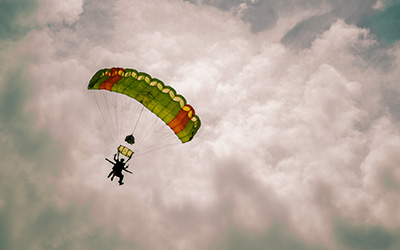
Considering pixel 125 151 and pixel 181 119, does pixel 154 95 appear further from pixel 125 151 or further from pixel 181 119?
pixel 125 151

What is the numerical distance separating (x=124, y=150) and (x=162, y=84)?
582 cm

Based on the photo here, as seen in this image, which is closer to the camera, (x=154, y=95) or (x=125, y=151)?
(x=154, y=95)

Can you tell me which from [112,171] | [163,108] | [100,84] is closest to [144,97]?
[163,108]

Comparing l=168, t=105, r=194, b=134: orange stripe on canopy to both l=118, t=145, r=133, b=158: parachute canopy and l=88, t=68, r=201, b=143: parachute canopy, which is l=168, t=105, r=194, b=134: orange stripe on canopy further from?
l=118, t=145, r=133, b=158: parachute canopy

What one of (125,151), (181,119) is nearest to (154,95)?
(181,119)

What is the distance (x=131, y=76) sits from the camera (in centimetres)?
1827

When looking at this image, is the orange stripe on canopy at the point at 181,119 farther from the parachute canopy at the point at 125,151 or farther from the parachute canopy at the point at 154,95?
the parachute canopy at the point at 125,151

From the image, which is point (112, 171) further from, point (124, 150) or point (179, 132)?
point (179, 132)

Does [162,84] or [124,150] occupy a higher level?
[162,84]

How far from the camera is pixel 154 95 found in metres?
18.3

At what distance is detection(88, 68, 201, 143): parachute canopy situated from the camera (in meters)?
18.1

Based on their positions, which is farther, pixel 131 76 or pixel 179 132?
pixel 179 132

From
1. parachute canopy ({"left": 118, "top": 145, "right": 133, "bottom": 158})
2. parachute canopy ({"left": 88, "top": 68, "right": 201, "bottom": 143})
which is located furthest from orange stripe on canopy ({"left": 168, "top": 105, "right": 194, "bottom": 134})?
parachute canopy ({"left": 118, "top": 145, "right": 133, "bottom": 158})

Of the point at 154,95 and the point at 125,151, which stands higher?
the point at 154,95
